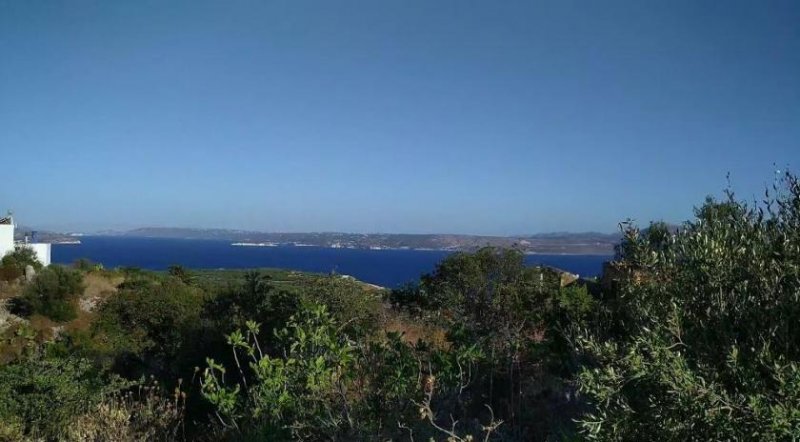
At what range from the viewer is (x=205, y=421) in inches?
327

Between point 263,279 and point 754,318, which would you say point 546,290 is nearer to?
point 263,279

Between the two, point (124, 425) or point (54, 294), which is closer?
point (124, 425)

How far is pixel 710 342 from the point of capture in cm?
320

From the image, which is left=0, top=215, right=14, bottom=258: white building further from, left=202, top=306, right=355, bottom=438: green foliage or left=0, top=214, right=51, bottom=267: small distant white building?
left=202, top=306, right=355, bottom=438: green foliage

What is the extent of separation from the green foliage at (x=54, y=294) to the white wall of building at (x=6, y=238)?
34.7 ft

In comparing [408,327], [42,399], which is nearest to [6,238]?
[408,327]

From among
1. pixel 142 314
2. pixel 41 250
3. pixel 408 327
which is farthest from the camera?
pixel 41 250

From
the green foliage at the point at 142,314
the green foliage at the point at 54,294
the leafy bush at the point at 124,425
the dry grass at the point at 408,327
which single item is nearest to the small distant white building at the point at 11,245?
the green foliage at the point at 54,294

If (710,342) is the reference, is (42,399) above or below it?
below

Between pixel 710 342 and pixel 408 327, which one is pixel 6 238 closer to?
pixel 408 327

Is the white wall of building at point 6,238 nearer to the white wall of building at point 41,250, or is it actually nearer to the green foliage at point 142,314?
the white wall of building at point 41,250

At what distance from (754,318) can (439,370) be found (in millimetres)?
2888

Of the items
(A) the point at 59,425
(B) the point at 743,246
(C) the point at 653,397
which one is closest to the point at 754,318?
(B) the point at 743,246

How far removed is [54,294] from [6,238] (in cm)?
1380
